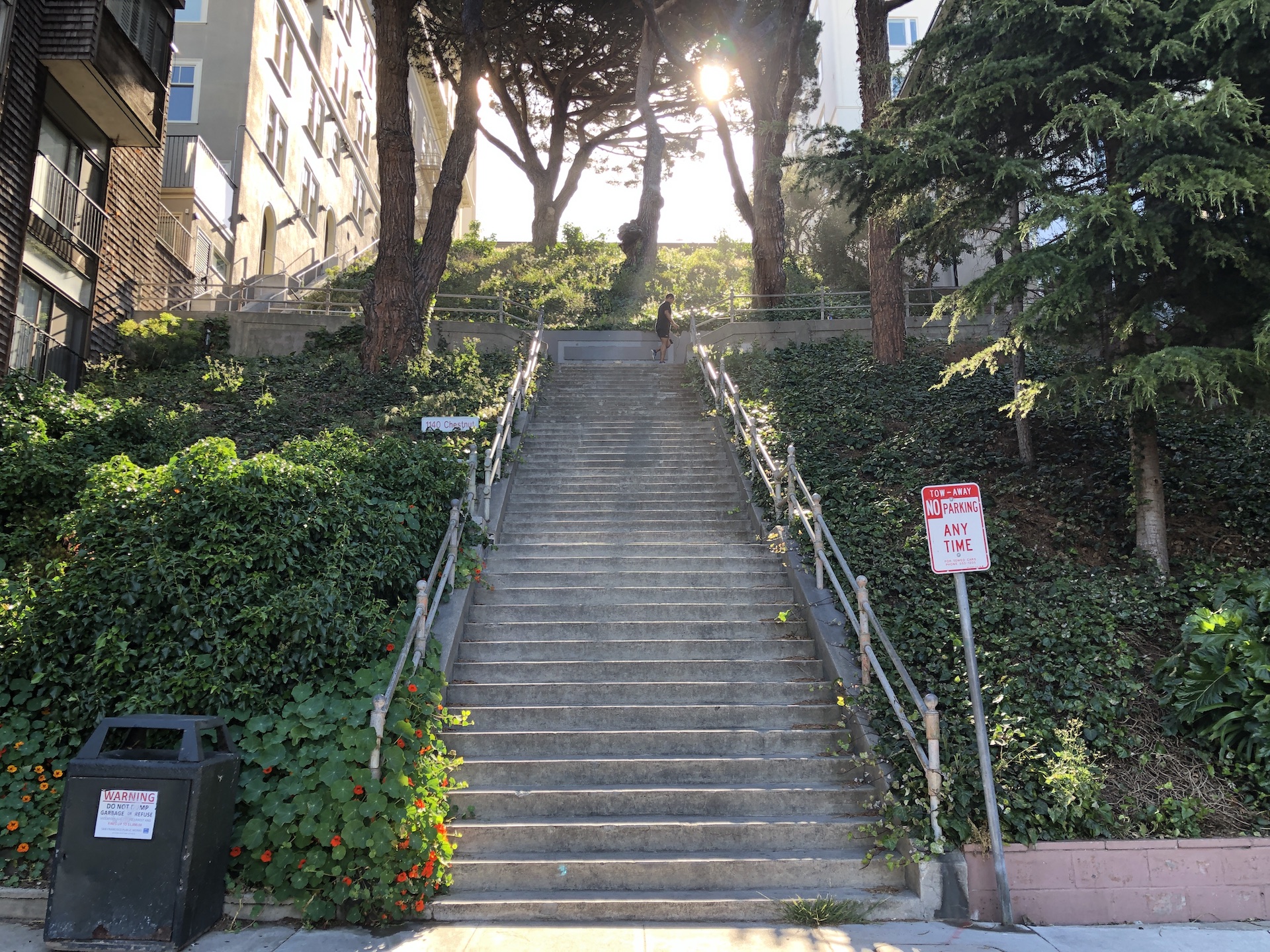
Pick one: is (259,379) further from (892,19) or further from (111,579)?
(892,19)

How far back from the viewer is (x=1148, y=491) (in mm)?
8039

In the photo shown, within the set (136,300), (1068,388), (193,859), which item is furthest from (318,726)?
(136,300)

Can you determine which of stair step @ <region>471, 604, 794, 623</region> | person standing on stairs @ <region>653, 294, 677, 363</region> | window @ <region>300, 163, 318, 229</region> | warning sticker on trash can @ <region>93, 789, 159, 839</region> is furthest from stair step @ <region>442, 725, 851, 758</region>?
window @ <region>300, 163, 318, 229</region>

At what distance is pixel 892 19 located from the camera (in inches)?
1393

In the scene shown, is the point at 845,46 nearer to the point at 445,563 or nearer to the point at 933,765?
the point at 445,563

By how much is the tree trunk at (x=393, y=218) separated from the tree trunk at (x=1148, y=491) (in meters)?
12.5

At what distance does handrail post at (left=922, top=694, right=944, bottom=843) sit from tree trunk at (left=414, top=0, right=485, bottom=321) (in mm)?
14089

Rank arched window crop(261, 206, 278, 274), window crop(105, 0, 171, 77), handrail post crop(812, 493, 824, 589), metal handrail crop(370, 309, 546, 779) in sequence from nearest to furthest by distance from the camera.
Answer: metal handrail crop(370, 309, 546, 779), handrail post crop(812, 493, 824, 589), window crop(105, 0, 171, 77), arched window crop(261, 206, 278, 274)

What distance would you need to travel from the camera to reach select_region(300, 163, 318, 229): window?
93.7ft

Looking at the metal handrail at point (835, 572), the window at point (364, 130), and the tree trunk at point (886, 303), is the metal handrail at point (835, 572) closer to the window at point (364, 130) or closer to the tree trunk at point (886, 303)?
the tree trunk at point (886, 303)

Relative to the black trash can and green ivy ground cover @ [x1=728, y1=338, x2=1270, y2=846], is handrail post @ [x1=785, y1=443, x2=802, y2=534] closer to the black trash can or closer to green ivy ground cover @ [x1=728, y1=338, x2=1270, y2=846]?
green ivy ground cover @ [x1=728, y1=338, x2=1270, y2=846]

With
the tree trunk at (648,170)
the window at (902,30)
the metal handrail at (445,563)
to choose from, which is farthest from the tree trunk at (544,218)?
the metal handrail at (445,563)

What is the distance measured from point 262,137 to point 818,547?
2249cm

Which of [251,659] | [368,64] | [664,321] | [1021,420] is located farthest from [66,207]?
[368,64]
